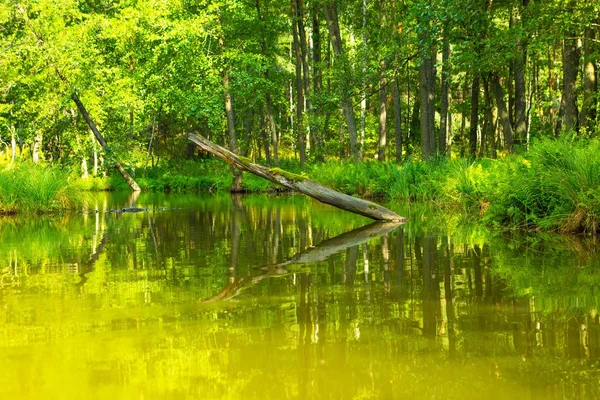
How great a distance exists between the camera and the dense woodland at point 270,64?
57.0 feet

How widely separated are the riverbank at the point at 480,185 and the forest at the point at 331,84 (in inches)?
1.8

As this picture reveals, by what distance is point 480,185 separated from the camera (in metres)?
13.4

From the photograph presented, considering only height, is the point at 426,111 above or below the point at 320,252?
above

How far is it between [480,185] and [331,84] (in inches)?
643

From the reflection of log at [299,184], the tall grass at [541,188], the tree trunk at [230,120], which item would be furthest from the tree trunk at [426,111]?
the reflection of log at [299,184]

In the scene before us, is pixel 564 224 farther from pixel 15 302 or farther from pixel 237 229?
pixel 15 302

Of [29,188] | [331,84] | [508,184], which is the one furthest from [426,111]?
[29,188]

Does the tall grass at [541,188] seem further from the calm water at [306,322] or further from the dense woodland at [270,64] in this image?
the dense woodland at [270,64]

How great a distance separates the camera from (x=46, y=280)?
6.19 meters

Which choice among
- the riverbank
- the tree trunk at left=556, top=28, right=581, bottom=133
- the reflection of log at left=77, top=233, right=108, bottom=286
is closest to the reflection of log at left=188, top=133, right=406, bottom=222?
the riverbank

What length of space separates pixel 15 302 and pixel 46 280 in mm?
1090

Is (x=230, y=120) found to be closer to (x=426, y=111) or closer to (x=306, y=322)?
(x=426, y=111)

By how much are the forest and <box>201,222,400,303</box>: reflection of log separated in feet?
7.16

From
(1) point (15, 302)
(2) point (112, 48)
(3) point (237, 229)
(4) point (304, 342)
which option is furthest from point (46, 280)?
(2) point (112, 48)
